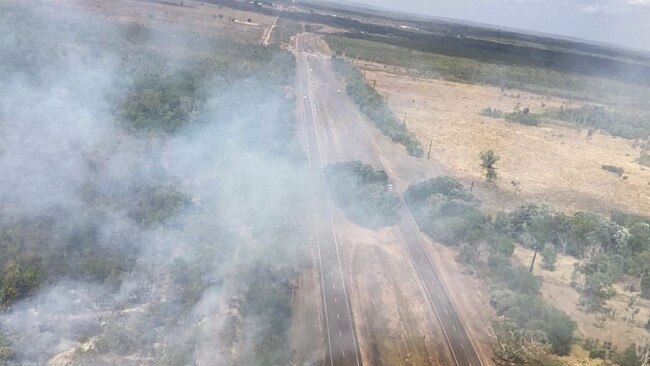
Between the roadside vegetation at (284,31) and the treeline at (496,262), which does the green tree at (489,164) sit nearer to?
the treeline at (496,262)

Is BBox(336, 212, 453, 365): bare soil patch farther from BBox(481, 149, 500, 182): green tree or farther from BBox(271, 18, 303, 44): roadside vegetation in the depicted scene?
BBox(271, 18, 303, 44): roadside vegetation

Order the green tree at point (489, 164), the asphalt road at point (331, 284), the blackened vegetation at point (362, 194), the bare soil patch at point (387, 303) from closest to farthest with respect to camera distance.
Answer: the asphalt road at point (331, 284) < the bare soil patch at point (387, 303) < the blackened vegetation at point (362, 194) < the green tree at point (489, 164)

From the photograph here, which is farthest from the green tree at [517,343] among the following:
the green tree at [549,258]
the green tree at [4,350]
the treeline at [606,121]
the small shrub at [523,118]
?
the treeline at [606,121]

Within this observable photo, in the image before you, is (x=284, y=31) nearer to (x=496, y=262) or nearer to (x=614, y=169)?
(x=614, y=169)

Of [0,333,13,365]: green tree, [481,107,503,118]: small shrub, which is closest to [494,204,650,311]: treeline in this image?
[0,333,13,365]: green tree

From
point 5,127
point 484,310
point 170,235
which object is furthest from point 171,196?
point 484,310

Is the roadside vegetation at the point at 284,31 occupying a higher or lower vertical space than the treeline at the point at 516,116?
higher

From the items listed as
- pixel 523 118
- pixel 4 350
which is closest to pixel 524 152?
pixel 523 118
